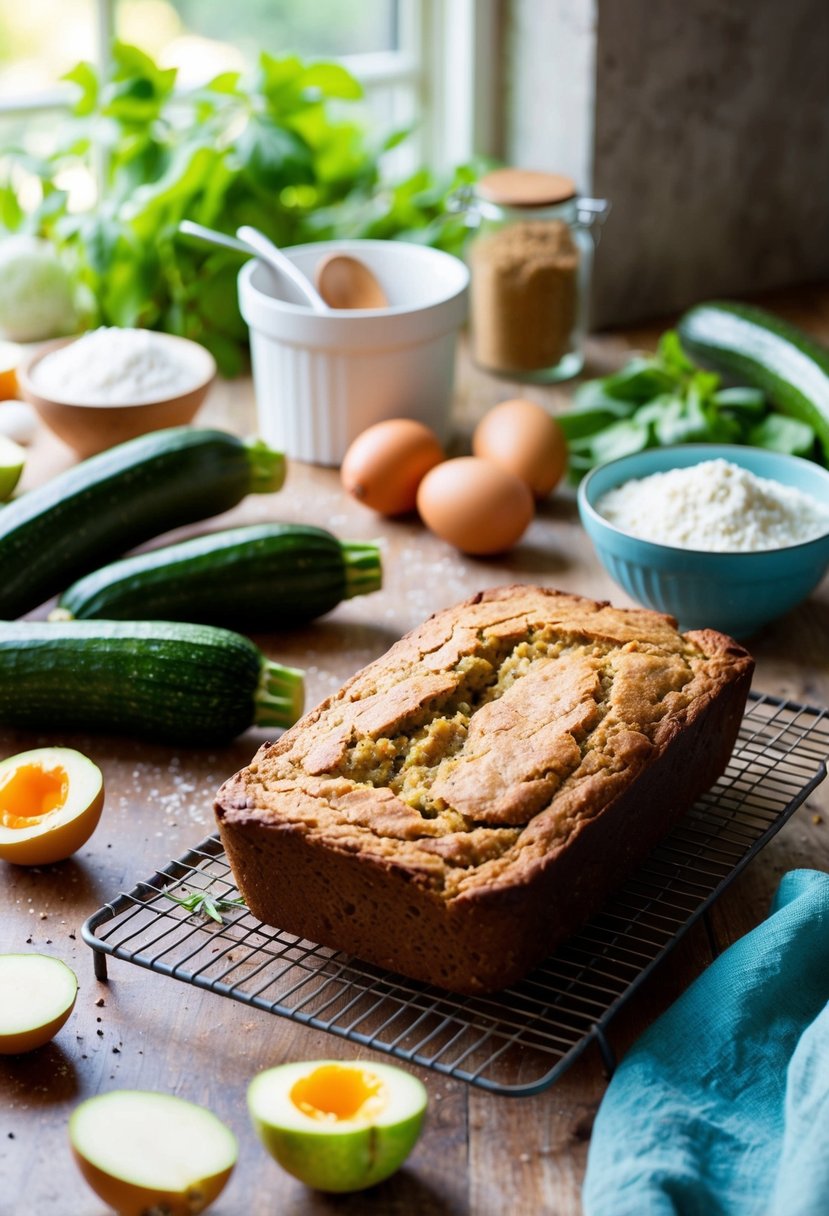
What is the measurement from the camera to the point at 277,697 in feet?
5.18

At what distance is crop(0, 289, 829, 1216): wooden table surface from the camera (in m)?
1.02

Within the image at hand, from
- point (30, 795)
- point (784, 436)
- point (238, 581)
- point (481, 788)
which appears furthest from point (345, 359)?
point (481, 788)

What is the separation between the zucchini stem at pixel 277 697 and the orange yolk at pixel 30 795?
0.25 meters

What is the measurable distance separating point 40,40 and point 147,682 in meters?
1.69

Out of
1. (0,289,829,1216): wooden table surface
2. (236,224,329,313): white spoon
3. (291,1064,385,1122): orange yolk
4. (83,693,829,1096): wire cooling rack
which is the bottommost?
(0,289,829,1216): wooden table surface

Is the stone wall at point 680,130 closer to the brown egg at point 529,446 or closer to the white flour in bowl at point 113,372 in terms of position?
the brown egg at point 529,446

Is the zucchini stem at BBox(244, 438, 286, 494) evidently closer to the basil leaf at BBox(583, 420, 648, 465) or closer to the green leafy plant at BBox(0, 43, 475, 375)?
the basil leaf at BBox(583, 420, 648, 465)

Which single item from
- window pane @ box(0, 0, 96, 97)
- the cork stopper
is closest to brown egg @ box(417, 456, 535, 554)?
A: the cork stopper

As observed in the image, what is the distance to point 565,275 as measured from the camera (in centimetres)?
247

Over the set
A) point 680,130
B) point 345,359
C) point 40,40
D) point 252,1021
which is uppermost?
point 40,40

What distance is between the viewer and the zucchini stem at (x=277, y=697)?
1575mm

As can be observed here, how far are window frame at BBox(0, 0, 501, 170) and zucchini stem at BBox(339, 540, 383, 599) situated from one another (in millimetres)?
1523

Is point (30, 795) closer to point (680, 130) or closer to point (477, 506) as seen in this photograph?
Result: point (477, 506)

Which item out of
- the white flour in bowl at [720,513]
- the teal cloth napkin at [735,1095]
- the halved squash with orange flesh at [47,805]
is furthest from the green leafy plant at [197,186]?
the teal cloth napkin at [735,1095]
